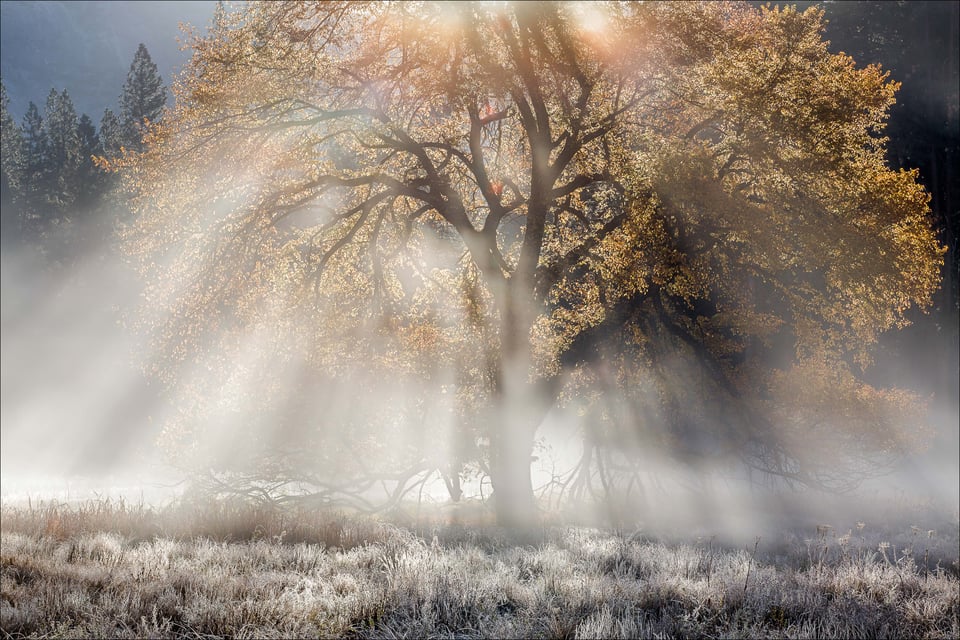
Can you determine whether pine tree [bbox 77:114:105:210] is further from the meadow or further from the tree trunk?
the meadow

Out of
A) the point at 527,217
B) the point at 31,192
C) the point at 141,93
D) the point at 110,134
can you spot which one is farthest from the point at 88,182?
the point at 527,217

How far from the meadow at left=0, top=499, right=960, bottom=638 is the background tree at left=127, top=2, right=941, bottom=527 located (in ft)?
21.2

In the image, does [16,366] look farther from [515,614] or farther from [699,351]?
[515,614]

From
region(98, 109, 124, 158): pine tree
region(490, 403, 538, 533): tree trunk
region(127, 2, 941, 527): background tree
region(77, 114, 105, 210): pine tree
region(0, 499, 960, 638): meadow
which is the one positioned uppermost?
region(98, 109, 124, 158): pine tree

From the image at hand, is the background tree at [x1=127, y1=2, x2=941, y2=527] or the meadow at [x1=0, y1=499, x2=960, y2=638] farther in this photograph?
the background tree at [x1=127, y1=2, x2=941, y2=527]

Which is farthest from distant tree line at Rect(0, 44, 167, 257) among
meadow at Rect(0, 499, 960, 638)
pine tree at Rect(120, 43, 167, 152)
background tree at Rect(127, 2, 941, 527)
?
meadow at Rect(0, 499, 960, 638)

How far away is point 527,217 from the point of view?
14352 millimetres

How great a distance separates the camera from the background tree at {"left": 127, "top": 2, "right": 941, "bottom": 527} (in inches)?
483

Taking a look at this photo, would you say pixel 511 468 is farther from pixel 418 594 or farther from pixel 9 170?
pixel 9 170

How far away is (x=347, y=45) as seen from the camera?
13.6 meters

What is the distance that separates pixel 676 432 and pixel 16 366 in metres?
55.6

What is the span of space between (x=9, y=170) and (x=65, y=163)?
975cm

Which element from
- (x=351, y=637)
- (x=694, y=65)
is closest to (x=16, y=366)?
(x=694, y=65)

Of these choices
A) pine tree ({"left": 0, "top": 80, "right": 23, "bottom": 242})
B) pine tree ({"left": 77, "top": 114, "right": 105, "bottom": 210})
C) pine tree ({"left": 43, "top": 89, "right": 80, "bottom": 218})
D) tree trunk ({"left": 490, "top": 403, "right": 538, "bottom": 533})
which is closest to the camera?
tree trunk ({"left": 490, "top": 403, "right": 538, "bottom": 533})
